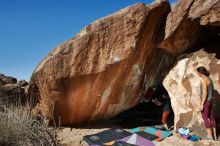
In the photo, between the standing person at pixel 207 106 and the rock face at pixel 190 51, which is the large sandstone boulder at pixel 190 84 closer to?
A: the rock face at pixel 190 51

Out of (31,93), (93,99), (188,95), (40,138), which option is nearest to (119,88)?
(93,99)

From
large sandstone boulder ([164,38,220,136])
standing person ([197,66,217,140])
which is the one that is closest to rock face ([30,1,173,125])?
large sandstone boulder ([164,38,220,136])

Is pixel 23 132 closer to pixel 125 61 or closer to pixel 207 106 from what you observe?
pixel 125 61

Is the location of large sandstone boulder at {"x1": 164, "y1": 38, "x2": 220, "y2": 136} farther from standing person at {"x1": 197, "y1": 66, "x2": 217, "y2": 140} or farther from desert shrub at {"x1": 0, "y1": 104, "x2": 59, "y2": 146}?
desert shrub at {"x1": 0, "y1": 104, "x2": 59, "y2": 146}

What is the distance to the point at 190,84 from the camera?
23.1ft

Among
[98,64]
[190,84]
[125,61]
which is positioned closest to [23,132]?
[98,64]

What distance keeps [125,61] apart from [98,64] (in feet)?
1.93

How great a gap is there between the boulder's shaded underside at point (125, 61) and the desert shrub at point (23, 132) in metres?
1.40

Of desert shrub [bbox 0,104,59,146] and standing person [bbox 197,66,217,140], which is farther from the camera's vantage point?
standing person [bbox 197,66,217,140]

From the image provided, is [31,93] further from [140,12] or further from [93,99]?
[140,12]

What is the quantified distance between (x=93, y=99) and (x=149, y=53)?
1610 mm

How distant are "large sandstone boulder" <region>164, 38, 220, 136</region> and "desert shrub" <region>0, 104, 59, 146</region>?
2710 millimetres

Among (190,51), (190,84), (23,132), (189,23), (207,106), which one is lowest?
(23,132)

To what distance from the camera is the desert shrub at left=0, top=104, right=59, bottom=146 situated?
17.6ft
